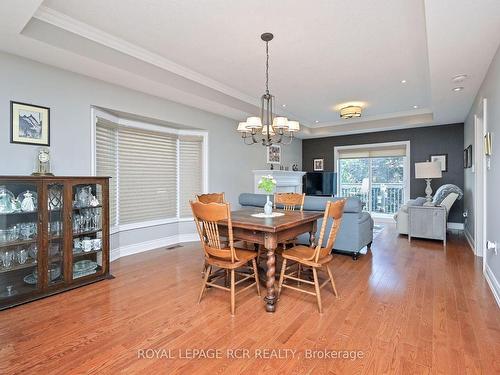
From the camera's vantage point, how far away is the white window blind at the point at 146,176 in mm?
4211

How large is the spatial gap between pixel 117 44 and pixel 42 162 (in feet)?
5.00

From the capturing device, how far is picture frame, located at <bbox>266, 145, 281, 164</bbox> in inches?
268

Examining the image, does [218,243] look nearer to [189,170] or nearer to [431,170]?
[189,170]

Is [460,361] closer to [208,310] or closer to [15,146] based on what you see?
[208,310]

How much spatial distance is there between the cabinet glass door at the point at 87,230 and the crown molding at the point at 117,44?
1602mm

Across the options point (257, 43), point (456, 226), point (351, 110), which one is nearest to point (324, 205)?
point (257, 43)

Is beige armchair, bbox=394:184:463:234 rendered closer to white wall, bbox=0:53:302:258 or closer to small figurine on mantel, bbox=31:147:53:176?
white wall, bbox=0:53:302:258

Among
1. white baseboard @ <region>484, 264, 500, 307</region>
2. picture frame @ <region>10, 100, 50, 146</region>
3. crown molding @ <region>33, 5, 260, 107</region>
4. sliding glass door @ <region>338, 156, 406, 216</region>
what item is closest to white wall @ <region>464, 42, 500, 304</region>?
white baseboard @ <region>484, 264, 500, 307</region>

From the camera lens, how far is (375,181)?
24.8 feet

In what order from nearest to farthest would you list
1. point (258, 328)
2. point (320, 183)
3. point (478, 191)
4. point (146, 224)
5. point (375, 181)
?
point (258, 328)
point (478, 191)
point (146, 224)
point (375, 181)
point (320, 183)

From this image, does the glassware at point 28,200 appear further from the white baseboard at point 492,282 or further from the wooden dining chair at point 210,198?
the white baseboard at point 492,282

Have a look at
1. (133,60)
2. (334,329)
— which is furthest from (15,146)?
(334,329)

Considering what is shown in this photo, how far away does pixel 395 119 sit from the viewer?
6.39m


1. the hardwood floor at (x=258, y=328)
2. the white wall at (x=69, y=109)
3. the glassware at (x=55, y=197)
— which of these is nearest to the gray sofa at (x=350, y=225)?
the hardwood floor at (x=258, y=328)
